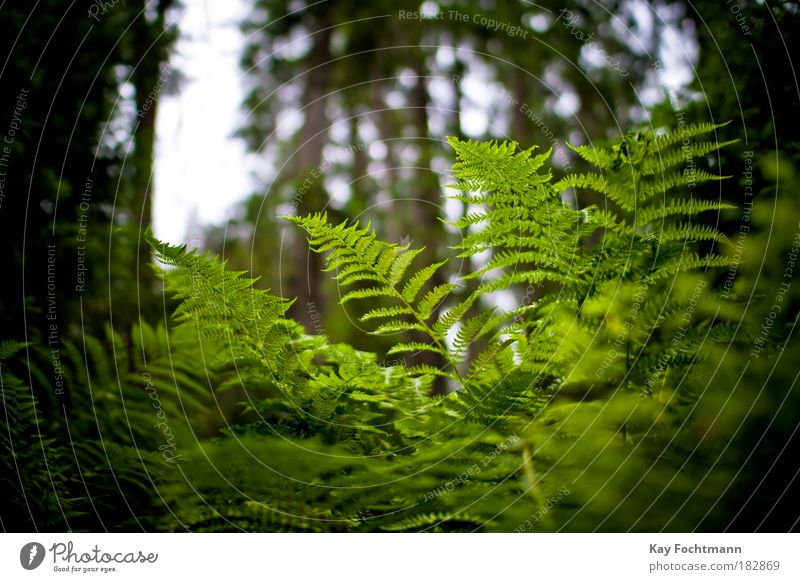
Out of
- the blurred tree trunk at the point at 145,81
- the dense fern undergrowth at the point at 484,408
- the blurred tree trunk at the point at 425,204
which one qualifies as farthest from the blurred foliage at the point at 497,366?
the blurred tree trunk at the point at 425,204

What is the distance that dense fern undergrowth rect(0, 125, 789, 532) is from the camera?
71cm

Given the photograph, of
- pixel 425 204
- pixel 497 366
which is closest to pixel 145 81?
pixel 497 366

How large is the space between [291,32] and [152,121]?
13.8 feet

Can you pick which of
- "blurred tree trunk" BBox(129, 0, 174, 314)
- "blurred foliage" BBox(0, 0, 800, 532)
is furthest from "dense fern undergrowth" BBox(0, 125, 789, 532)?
"blurred tree trunk" BBox(129, 0, 174, 314)

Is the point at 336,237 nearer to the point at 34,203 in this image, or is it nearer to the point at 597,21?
the point at 34,203

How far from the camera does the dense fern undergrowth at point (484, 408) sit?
71 centimetres

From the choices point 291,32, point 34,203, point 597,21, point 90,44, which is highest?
point 291,32
